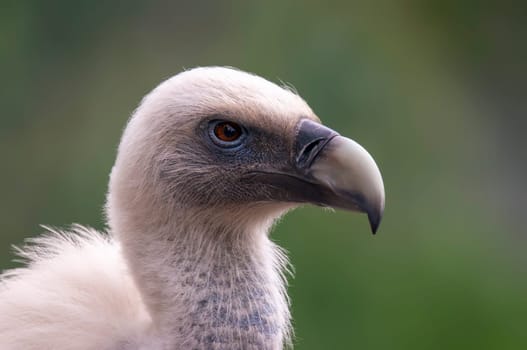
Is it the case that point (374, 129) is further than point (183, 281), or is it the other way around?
point (374, 129)

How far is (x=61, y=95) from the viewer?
5.84m

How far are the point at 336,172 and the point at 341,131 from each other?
3460mm

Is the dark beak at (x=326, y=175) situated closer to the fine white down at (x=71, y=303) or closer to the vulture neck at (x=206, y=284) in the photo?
the vulture neck at (x=206, y=284)

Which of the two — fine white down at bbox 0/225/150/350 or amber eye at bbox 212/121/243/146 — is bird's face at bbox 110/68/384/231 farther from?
fine white down at bbox 0/225/150/350

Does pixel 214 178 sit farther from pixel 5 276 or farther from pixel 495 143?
pixel 495 143

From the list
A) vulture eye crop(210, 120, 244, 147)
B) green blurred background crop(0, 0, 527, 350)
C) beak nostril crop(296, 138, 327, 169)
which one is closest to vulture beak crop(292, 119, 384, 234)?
beak nostril crop(296, 138, 327, 169)

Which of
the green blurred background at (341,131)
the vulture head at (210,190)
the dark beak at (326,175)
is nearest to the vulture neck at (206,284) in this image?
the vulture head at (210,190)

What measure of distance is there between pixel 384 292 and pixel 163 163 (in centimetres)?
323

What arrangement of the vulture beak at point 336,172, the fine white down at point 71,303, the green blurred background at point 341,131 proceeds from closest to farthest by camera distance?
the vulture beak at point 336,172 → the fine white down at point 71,303 → the green blurred background at point 341,131

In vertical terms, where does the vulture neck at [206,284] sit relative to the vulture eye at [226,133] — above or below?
below

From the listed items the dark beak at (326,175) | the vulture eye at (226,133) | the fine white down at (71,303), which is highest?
the vulture eye at (226,133)

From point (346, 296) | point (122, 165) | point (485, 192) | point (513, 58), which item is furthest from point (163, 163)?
point (513, 58)

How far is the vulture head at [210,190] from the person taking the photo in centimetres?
219

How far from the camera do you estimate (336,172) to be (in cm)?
214
